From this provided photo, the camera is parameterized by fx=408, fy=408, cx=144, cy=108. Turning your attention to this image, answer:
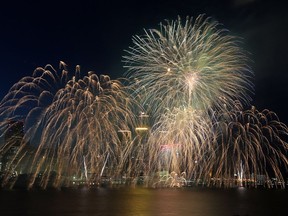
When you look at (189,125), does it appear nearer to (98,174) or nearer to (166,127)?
(166,127)

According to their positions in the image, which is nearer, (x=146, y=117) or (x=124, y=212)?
(x=124, y=212)

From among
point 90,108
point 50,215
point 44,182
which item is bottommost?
point 50,215

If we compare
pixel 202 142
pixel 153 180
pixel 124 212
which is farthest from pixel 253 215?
pixel 153 180

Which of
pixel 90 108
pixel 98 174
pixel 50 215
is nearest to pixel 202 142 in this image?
pixel 90 108

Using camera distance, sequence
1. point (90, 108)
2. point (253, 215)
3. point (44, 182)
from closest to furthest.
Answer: point (253, 215), point (90, 108), point (44, 182)

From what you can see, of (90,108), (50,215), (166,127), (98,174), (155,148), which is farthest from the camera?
(98,174)

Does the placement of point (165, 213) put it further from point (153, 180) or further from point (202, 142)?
point (153, 180)

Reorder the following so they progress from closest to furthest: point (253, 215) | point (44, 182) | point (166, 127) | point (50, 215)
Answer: point (50, 215) < point (253, 215) < point (166, 127) < point (44, 182)

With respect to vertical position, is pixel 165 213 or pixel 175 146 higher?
pixel 175 146

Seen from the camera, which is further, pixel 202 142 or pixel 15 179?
pixel 15 179
